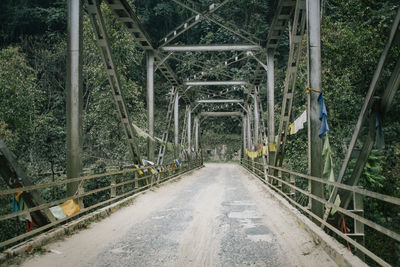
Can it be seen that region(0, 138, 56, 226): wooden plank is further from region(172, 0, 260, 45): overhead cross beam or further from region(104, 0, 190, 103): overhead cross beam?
region(172, 0, 260, 45): overhead cross beam

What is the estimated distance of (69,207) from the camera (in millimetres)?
5301

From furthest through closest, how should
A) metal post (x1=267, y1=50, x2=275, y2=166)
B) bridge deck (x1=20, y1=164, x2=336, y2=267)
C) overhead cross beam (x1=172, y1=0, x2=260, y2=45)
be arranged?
metal post (x1=267, y1=50, x2=275, y2=166) → overhead cross beam (x1=172, y1=0, x2=260, y2=45) → bridge deck (x1=20, y1=164, x2=336, y2=267)

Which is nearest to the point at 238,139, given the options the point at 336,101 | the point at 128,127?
the point at 336,101

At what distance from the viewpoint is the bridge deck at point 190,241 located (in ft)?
12.5

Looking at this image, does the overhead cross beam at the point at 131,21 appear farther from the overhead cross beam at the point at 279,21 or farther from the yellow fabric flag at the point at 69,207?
the yellow fabric flag at the point at 69,207

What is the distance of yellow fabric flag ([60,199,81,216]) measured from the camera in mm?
5212

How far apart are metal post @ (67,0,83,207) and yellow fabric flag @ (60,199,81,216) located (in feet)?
0.97

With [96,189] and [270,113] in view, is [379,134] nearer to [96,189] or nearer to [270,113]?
[96,189]

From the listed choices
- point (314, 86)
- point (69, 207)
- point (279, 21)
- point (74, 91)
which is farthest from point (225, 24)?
point (69, 207)

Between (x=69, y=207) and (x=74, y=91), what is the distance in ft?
6.80

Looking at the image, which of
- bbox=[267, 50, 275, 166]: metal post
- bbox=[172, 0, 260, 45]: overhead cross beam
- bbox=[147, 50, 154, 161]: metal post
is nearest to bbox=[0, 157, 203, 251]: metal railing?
bbox=[147, 50, 154, 161]: metal post

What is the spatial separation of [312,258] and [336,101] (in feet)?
30.4

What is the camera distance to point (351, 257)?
3.39m

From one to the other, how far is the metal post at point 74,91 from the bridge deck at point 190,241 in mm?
1240
